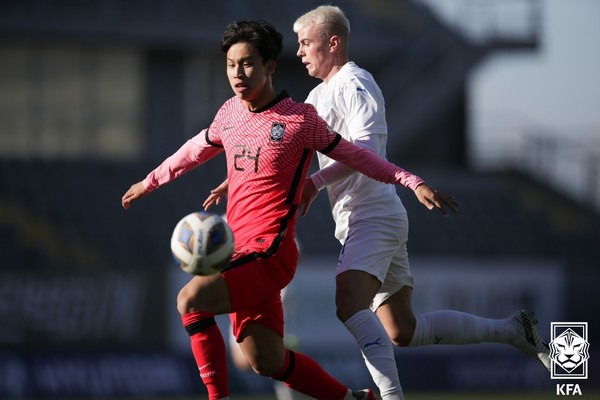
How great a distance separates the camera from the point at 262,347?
20.3ft

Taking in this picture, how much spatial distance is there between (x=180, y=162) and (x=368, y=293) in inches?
48.9

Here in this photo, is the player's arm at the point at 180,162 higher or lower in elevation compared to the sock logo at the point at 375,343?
higher

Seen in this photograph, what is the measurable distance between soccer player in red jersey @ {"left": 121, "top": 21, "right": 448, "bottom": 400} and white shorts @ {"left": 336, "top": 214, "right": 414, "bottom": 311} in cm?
46

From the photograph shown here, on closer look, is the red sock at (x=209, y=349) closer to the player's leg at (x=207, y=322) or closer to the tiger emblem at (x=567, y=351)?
the player's leg at (x=207, y=322)

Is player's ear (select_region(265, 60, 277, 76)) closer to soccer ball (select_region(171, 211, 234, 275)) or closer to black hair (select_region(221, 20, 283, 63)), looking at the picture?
black hair (select_region(221, 20, 283, 63))

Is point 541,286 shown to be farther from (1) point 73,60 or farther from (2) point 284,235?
(2) point 284,235

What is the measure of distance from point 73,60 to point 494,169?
338 inches

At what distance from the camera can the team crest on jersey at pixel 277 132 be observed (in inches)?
244

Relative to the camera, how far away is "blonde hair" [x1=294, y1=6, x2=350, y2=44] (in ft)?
22.5

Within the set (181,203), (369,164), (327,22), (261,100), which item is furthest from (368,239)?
(181,203)

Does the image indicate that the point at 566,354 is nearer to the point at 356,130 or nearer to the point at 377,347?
the point at 377,347

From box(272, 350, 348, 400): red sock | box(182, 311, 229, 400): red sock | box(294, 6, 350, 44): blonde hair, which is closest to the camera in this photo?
box(182, 311, 229, 400): red sock

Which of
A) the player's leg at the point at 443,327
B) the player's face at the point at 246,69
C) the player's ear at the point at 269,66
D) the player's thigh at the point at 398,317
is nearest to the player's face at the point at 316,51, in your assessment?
the player's ear at the point at 269,66

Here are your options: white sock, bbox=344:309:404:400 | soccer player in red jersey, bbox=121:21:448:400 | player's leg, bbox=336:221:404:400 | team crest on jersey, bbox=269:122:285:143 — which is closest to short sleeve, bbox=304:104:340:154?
soccer player in red jersey, bbox=121:21:448:400
